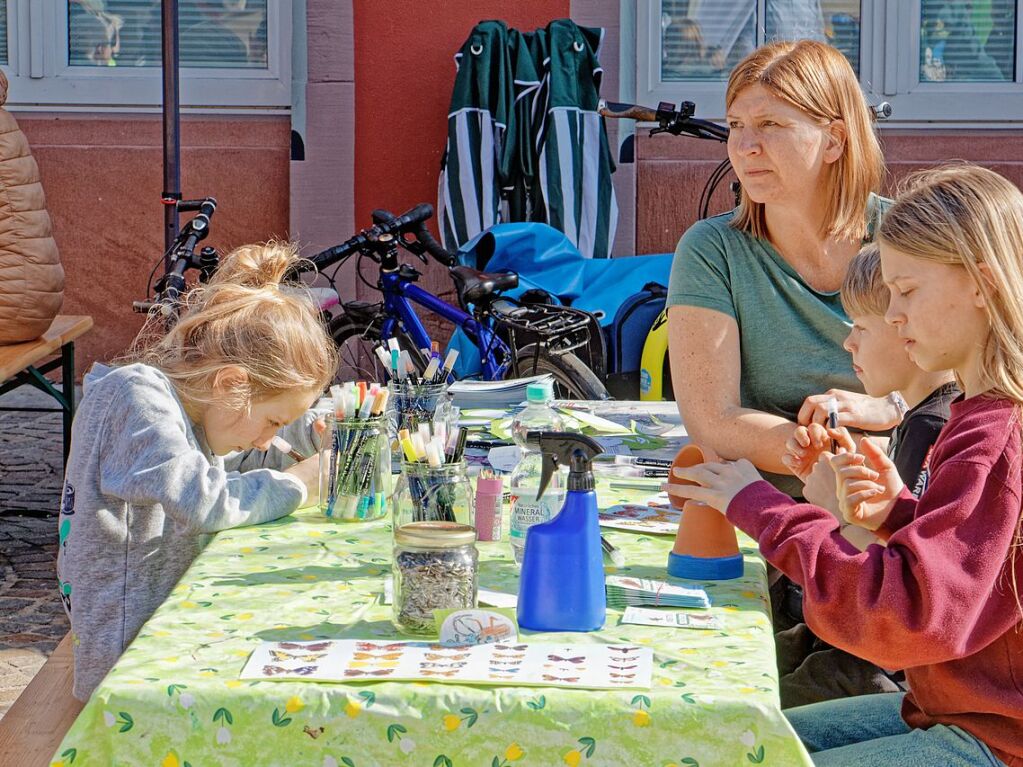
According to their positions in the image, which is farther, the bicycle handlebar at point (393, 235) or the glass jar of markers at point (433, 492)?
the bicycle handlebar at point (393, 235)

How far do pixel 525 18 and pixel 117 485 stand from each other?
5.63m

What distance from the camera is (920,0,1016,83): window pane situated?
7352 mm

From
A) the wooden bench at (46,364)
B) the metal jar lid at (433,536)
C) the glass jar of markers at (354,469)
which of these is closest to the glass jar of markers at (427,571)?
the metal jar lid at (433,536)

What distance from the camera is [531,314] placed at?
5102mm

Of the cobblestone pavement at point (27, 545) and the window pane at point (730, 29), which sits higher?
the window pane at point (730, 29)

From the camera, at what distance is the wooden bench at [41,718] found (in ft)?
6.88

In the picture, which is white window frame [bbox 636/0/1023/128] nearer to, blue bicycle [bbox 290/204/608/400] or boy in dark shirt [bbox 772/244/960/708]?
blue bicycle [bbox 290/204/608/400]

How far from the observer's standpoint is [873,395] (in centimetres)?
238

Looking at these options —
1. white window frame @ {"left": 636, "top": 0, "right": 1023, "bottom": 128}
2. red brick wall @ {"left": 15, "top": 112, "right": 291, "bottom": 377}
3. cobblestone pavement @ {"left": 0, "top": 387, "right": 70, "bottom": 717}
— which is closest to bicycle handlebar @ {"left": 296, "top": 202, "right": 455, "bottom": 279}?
cobblestone pavement @ {"left": 0, "top": 387, "right": 70, "bottom": 717}

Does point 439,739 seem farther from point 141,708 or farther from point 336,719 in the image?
point 141,708

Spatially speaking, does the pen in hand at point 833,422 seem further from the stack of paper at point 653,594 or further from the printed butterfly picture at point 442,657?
the printed butterfly picture at point 442,657

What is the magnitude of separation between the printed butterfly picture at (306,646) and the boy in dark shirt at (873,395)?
2.84ft

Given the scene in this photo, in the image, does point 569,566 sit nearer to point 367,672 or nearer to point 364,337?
point 367,672

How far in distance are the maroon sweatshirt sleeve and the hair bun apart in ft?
4.39
